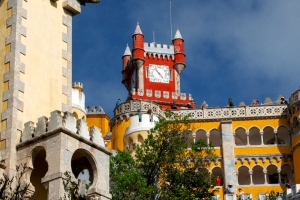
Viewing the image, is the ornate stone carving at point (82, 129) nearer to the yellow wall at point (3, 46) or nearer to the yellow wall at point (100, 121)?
the yellow wall at point (3, 46)

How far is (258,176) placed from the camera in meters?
56.1

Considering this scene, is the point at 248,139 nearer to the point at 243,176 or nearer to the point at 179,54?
the point at 243,176

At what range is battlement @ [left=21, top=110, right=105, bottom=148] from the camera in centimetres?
1900

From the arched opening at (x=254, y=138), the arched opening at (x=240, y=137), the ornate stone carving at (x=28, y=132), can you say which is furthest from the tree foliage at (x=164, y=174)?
the arched opening at (x=254, y=138)

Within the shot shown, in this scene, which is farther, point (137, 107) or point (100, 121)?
point (100, 121)

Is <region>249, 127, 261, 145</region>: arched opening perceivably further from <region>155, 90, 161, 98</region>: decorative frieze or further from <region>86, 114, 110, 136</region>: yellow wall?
<region>155, 90, 161, 98</region>: decorative frieze

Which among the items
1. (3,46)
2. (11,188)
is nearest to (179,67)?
(3,46)

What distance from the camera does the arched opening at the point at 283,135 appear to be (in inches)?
2208

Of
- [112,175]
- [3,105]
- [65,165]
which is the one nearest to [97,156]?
[65,165]

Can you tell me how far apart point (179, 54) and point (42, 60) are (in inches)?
2392

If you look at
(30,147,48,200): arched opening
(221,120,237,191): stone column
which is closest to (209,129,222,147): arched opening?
(221,120,237,191): stone column

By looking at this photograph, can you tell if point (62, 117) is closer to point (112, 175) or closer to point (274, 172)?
point (112, 175)

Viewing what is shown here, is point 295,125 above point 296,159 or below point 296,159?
above

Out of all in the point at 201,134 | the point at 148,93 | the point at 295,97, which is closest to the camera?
the point at 295,97
